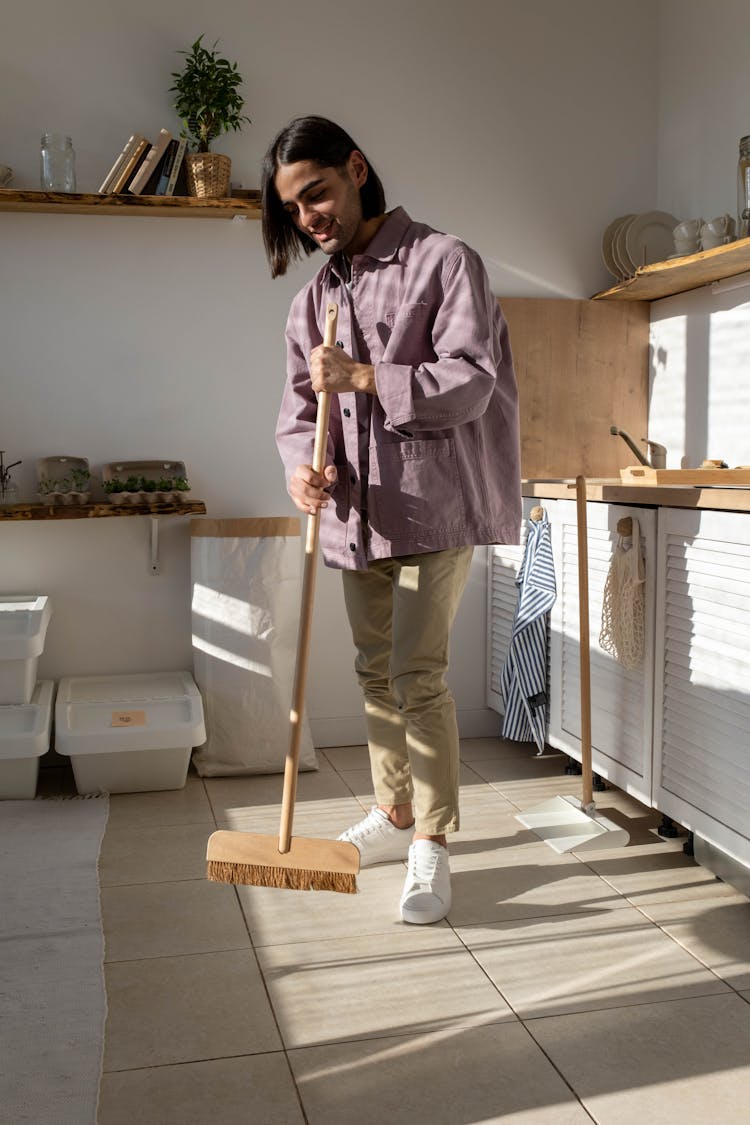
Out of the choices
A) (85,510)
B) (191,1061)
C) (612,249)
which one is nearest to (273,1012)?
(191,1061)

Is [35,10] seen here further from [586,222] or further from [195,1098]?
[195,1098]

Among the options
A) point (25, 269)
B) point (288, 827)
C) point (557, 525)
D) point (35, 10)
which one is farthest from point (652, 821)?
point (35, 10)

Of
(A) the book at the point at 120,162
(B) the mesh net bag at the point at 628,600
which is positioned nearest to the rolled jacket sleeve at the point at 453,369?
(B) the mesh net bag at the point at 628,600

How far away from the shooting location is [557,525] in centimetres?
296

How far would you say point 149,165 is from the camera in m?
3.09

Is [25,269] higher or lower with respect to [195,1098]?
higher

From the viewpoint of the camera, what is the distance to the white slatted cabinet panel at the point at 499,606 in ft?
10.9

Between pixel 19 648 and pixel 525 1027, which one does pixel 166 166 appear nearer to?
pixel 19 648

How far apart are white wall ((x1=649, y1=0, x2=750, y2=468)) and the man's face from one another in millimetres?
1461

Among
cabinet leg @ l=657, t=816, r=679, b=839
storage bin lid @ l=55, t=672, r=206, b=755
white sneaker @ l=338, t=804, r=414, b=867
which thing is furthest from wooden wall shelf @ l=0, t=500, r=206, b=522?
cabinet leg @ l=657, t=816, r=679, b=839

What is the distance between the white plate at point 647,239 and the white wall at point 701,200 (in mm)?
74

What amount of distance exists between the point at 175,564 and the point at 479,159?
1.57 m

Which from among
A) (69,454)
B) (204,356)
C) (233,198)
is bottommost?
(69,454)

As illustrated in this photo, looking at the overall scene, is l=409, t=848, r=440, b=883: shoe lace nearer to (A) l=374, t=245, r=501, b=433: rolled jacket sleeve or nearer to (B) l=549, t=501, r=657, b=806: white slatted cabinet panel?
(B) l=549, t=501, r=657, b=806: white slatted cabinet panel
